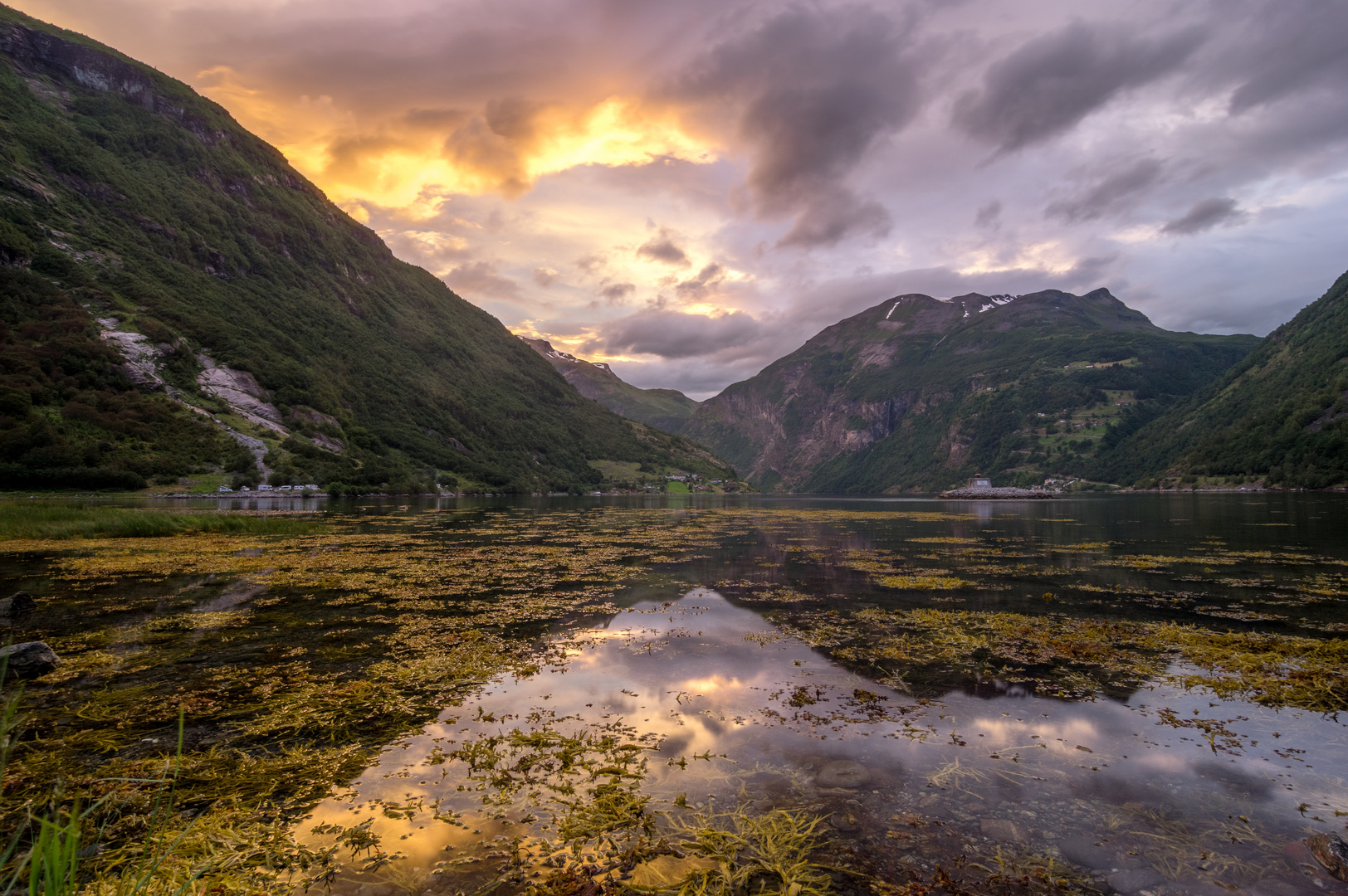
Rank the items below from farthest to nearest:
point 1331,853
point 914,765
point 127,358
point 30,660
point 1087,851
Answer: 1. point 127,358
2. point 30,660
3. point 914,765
4. point 1087,851
5. point 1331,853

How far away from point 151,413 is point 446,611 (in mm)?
131151

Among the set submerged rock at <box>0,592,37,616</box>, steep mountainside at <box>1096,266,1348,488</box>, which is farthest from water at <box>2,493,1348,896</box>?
steep mountainside at <box>1096,266,1348,488</box>

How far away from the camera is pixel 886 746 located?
824cm

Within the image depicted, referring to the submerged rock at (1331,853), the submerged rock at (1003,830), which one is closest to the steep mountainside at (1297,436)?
the submerged rock at (1331,853)

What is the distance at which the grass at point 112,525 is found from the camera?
110ft

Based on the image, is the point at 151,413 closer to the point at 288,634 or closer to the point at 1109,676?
the point at 288,634

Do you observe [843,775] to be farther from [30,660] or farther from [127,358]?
[127,358]

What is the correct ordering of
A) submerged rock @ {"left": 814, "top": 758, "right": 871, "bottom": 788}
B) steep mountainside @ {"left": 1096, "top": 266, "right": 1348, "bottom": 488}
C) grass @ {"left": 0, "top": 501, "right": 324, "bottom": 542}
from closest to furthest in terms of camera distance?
submerged rock @ {"left": 814, "top": 758, "right": 871, "bottom": 788}
grass @ {"left": 0, "top": 501, "right": 324, "bottom": 542}
steep mountainside @ {"left": 1096, "top": 266, "right": 1348, "bottom": 488}

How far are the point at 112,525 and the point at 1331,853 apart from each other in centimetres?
5219

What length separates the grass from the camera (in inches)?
1321

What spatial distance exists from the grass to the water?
70.1ft

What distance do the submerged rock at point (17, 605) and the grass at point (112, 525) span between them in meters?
23.9

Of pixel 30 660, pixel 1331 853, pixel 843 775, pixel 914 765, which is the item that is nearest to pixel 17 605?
pixel 30 660

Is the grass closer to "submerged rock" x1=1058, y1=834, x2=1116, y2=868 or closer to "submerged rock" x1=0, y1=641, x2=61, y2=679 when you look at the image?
"submerged rock" x1=0, y1=641, x2=61, y2=679
